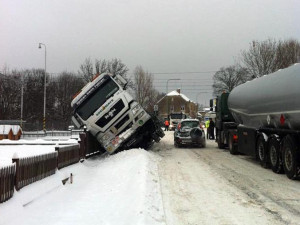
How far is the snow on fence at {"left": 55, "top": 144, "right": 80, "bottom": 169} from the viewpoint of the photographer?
1145 cm

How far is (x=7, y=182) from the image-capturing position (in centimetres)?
730

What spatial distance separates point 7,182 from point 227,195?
500 cm

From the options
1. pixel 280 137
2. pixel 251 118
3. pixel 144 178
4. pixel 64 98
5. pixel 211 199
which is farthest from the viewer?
pixel 64 98

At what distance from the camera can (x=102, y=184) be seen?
11.1 metres

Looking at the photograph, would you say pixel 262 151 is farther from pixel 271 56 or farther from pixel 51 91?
pixel 51 91

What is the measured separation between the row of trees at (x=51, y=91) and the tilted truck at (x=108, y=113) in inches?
1668

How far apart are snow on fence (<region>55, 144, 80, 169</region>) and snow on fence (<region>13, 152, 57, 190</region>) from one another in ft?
2.14

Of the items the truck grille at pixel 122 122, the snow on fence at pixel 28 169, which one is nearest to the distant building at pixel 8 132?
the truck grille at pixel 122 122

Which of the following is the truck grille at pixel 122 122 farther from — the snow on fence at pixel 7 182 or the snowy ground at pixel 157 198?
the snow on fence at pixel 7 182

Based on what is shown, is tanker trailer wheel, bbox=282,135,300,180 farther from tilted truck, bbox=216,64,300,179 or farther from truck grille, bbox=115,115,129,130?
truck grille, bbox=115,115,129,130

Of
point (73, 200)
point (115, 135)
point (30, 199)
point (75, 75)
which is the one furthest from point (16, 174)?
point (75, 75)

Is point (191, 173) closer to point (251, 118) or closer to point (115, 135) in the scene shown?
point (251, 118)

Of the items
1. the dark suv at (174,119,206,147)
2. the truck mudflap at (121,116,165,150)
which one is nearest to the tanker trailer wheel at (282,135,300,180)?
the truck mudflap at (121,116,165,150)

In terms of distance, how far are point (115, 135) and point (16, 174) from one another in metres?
9.93
